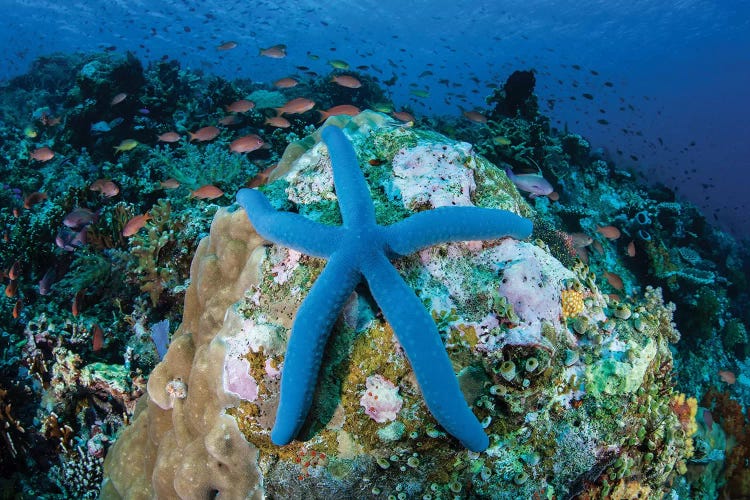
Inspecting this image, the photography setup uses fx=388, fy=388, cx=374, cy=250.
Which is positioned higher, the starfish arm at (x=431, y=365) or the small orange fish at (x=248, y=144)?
the starfish arm at (x=431, y=365)

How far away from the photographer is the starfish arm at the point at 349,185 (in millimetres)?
2611

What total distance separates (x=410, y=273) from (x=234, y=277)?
1522 mm

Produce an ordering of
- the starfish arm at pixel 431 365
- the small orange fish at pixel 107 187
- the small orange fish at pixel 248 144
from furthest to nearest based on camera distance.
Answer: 1. the small orange fish at pixel 248 144
2. the small orange fish at pixel 107 187
3. the starfish arm at pixel 431 365

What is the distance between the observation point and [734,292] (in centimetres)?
1355

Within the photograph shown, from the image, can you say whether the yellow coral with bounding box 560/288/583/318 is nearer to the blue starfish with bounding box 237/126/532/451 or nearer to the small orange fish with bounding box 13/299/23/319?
the blue starfish with bounding box 237/126/532/451


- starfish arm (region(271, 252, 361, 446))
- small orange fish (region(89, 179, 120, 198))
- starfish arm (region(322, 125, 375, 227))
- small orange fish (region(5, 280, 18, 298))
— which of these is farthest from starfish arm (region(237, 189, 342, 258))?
small orange fish (region(89, 179, 120, 198))

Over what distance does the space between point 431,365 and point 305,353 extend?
72 centimetres

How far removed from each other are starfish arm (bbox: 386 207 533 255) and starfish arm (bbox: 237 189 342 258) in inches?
15.4

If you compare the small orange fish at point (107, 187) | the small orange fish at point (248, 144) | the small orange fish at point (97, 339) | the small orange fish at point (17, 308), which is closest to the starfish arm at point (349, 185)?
the small orange fish at point (97, 339)

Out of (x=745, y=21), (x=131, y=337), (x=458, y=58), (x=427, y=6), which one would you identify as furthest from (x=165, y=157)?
(x=458, y=58)

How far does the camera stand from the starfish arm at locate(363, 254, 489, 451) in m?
2.13

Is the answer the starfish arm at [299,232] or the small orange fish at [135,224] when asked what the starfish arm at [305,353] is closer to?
the starfish arm at [299,232]

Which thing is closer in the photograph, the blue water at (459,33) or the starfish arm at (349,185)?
the starfish arm at (349,185)

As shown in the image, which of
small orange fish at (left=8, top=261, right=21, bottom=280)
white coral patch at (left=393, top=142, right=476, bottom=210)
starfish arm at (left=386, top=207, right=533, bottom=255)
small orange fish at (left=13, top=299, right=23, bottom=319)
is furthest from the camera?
small orange fish at (left=8, top=261, right=21, bottom=280)
